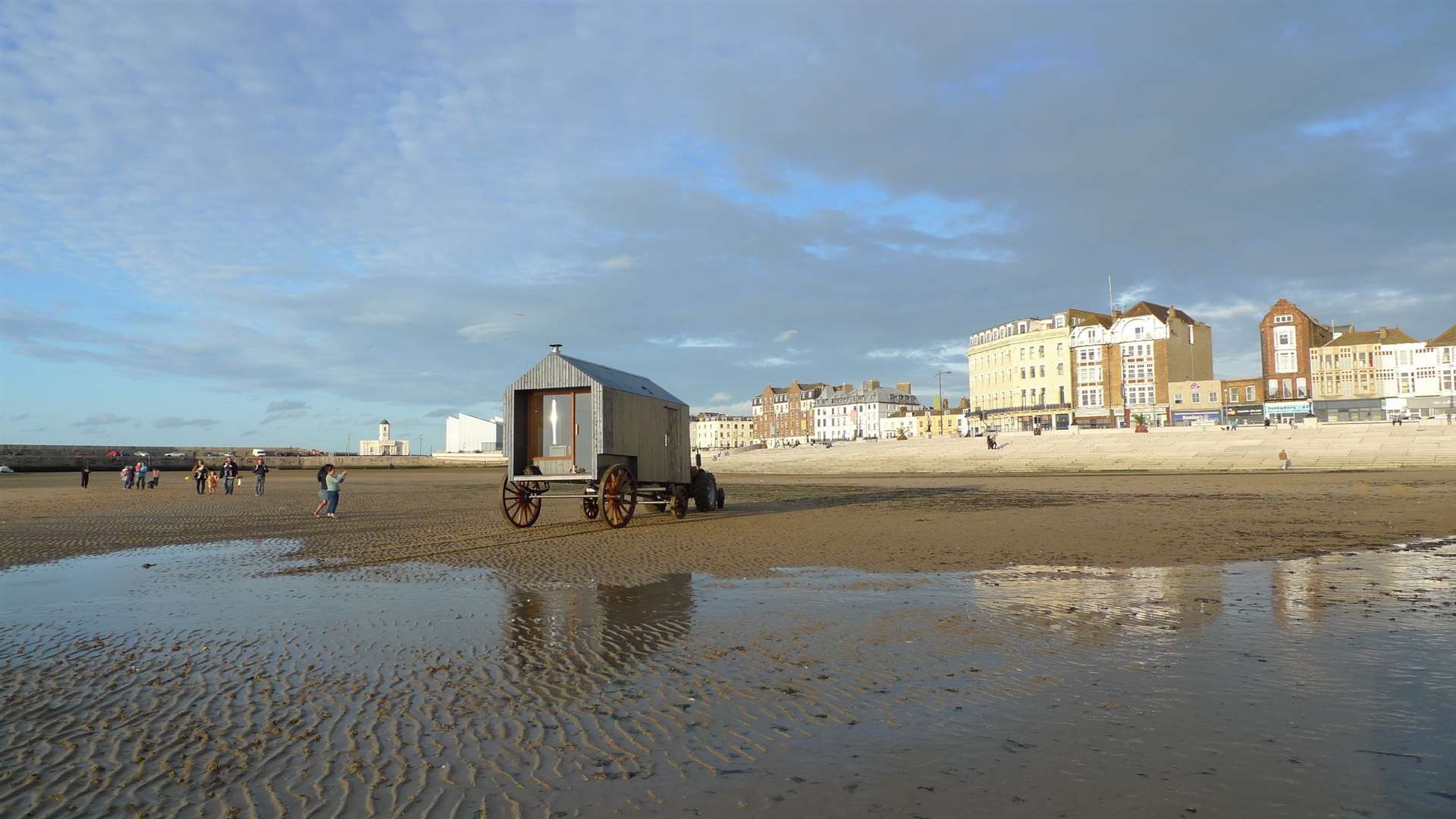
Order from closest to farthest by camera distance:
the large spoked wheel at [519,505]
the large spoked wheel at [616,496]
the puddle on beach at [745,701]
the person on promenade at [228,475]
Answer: the puddle on beach at [745,701]
the large spoked wheel at [616,496]
the large spoked wheel at [519,505]
the person on promenade at [228,475]

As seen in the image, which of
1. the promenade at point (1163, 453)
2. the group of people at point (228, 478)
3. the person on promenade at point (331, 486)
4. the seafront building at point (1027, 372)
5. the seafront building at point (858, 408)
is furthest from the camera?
the seafront building at point (858, 408)

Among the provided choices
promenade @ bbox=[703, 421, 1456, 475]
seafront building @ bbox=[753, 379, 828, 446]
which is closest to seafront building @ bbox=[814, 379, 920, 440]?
seafront building @ bbox=[753, 379, 828, 446]

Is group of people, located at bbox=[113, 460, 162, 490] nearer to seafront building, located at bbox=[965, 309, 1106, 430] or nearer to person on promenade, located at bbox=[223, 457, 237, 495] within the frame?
person on promenade, located at bbox=[223, 457, 237, 495]

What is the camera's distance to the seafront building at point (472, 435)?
6437 inches

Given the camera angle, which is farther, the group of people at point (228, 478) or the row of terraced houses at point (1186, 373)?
the row of terraced houses at point (1186, 373)

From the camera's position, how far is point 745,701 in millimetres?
6078

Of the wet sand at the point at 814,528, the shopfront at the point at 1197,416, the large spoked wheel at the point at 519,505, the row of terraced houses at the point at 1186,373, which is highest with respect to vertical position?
the row of terraced houses at the point at 1186,373

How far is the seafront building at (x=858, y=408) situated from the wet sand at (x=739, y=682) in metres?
142

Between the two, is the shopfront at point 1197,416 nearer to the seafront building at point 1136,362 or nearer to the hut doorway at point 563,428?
the seafront building at point 1136,362

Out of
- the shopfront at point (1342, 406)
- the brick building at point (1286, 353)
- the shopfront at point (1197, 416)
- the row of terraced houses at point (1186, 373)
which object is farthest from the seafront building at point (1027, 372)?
the shopfront at point (1342, 406)

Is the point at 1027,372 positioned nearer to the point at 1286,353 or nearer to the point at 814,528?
the point at 1286,353

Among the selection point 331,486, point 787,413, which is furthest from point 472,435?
point 331,486

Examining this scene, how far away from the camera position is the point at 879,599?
10.2 meters

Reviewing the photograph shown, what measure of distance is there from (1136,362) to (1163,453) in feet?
145
